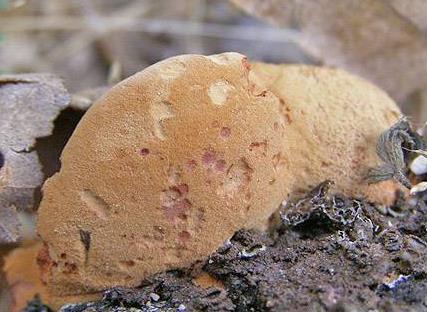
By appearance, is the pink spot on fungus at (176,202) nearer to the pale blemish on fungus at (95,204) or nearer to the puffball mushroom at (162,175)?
the puffball mushroom at (162,175)

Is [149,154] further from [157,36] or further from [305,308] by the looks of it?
[157,36]

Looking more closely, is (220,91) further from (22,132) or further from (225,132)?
(22,132)

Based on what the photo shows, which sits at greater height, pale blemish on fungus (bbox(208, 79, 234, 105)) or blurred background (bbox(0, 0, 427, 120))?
pale blemish on fungus (bbox(208, 79, 234, 105))

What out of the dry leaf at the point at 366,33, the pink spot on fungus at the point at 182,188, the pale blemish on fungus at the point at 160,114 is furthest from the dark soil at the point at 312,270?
the dry leaf at the point at 366,33

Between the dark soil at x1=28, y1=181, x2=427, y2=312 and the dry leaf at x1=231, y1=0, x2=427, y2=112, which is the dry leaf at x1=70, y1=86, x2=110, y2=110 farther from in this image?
the dry leaf at x1=231, y1=0, x2=427, y2=112

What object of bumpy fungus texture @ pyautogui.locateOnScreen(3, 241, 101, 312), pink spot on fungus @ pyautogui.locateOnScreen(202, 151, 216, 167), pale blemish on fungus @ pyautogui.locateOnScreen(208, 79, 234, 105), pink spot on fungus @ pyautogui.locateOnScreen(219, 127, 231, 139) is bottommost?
bumpy fungus texture @ pyautogui.locateOnScreen(3, 241, 101, 312)

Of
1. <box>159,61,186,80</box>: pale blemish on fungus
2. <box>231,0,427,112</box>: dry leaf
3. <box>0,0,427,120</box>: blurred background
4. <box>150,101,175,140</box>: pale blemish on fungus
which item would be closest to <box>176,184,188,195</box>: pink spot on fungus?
<box>150,101,175,140</box>: pale blemish on fungus

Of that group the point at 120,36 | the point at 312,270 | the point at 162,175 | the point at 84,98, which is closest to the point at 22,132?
the point at 84,98
